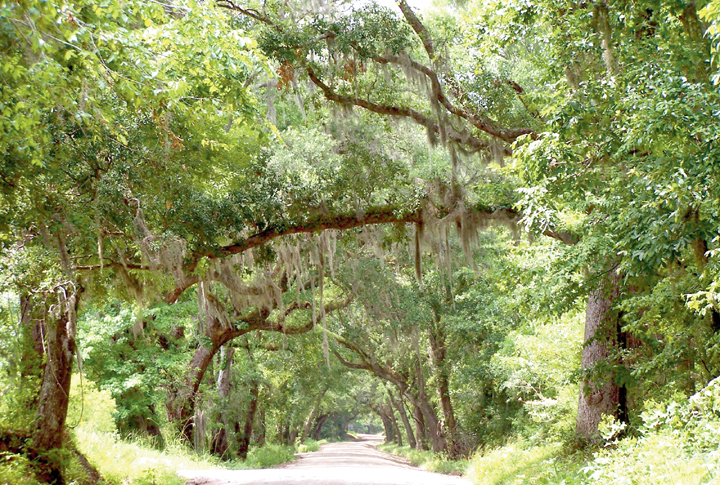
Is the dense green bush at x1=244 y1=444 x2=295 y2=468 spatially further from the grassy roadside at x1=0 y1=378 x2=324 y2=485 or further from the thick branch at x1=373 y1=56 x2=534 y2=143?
the thick branch at x1=373 y1=56 x2=534 y2=143

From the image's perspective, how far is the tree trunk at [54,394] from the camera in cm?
793

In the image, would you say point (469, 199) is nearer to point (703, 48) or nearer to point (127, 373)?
point (703, 48)

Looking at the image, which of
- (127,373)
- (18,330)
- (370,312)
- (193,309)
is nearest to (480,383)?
(370,312)

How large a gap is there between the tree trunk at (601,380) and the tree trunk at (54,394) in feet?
25.0

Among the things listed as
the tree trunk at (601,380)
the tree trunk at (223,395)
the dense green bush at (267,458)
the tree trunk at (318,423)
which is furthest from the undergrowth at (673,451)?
the tree trunk at (318,423)

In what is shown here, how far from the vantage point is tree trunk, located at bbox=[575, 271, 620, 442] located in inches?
373

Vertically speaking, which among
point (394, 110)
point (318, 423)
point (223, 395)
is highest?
point (394, 110)

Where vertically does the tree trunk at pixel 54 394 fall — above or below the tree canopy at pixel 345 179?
below

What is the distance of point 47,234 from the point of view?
22.3 ft

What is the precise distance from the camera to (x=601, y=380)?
9367mm

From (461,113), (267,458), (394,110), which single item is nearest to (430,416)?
(267,458)

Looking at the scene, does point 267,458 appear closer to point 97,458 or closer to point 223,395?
point 223,395

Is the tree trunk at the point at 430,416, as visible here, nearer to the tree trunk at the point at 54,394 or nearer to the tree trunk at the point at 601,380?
the tree trunk at the point at 601,380

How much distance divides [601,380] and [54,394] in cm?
798
